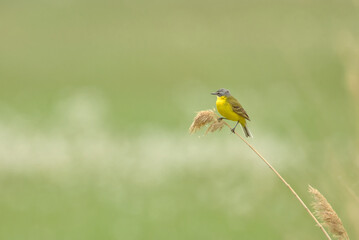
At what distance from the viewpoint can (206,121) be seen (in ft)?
11.5

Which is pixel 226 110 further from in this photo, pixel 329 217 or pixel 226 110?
pixel 329 217

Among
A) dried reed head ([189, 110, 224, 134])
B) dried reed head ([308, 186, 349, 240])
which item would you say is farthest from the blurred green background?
dried reed head ([189, 110, 224, 134])

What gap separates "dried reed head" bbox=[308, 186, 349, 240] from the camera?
304 centimetres

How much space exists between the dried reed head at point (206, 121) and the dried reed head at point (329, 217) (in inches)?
23.7

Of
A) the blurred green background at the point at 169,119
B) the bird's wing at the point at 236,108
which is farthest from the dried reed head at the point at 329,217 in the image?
the bird's wing at the point at 236,108

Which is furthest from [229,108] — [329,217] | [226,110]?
[329,217]

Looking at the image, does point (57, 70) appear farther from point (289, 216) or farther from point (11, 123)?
point (289, 216)

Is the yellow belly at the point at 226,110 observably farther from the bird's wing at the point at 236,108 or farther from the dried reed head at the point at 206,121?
the dried reed head at the point at 206,121

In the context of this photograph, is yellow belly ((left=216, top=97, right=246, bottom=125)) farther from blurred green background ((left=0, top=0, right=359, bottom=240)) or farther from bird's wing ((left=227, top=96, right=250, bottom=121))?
blurred green background ((left=0, top=0, right=359, bottom=240))

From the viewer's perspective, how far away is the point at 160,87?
20.0 meters

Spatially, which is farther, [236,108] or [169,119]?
[169,119]

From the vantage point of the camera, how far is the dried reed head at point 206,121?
3.47 m

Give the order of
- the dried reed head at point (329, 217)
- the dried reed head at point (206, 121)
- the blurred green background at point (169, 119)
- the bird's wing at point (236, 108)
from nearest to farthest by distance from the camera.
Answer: the dried reed head at point (329, 217) < the dried reed head at point (206, 121) < the bird's wing at point (236, 108) < the blurred green background at point (169, 119)

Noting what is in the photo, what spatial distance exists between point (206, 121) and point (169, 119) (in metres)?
11.4
